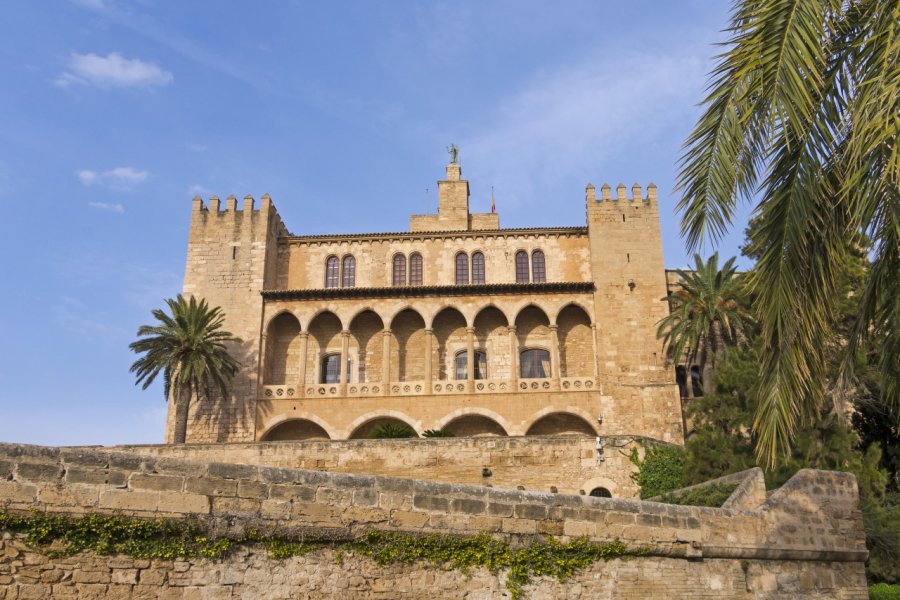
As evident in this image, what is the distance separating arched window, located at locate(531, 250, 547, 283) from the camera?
40.1 meters

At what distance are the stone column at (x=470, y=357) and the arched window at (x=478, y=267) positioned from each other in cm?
330

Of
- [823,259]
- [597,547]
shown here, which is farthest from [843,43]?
[597,547]

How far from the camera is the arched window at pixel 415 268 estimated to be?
40.6 m

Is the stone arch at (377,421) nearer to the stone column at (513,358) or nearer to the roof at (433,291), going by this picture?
the stone column at (513,358)

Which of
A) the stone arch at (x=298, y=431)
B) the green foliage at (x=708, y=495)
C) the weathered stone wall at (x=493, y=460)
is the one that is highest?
the stone arch at (x=298, y=431)

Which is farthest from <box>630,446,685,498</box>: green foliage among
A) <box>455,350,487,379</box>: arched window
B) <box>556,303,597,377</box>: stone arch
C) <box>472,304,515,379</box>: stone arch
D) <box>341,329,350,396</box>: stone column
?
<box>341,329,350,396</box>: stone column

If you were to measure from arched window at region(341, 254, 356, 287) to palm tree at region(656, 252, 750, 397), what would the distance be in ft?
46.7

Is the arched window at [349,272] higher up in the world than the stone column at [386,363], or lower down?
higher up

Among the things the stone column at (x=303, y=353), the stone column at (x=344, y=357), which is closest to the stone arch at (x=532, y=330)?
the stone column at (x=344, y=357)

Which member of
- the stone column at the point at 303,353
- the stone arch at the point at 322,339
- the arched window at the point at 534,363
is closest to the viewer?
the stone column at the point at 303,353

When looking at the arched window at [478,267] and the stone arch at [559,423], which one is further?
the arched window at [478,267]

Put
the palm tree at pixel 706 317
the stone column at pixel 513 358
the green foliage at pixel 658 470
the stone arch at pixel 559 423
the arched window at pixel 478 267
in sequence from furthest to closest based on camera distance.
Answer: the arched window at pixel 478 267 < the stone column at pixel 513 358 < the stone arch at pixel 559 423 < the palm tree at pixel 706 317 < the green foliage at pixel 658 470

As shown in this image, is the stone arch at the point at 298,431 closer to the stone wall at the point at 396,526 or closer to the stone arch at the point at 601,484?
the stone arch at the point at 601,484

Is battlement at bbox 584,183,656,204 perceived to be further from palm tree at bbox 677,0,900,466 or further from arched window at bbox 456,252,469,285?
palm tree at bbox 677,0,900,466
